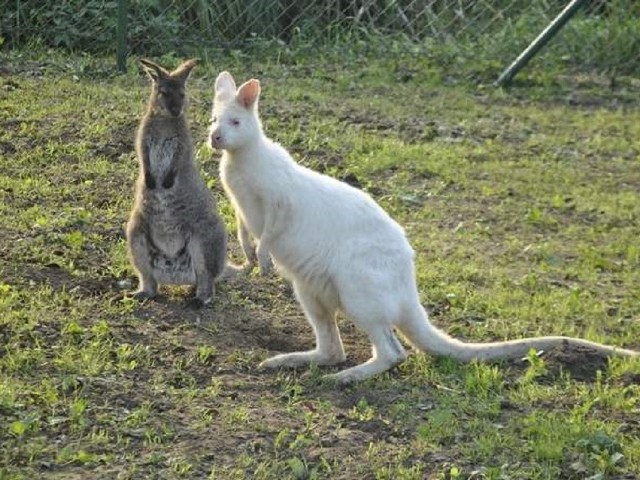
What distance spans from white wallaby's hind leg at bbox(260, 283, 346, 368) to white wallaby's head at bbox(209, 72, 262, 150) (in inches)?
25.1

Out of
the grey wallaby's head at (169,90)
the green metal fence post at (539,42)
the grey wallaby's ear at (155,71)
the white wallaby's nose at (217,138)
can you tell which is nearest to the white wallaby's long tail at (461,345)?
the white wallaby's nose at (217,138)

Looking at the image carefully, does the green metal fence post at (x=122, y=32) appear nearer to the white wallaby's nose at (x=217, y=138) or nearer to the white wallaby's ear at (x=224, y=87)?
the white wallaby's ear at (x=224, y=87)

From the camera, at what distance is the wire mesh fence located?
10477mm

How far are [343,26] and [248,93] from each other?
5778 mm

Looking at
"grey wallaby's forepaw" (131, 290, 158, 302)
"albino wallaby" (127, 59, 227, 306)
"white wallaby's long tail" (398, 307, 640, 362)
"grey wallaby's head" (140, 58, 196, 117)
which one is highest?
"grey wallaby's head" (140, 58, 196, 117)

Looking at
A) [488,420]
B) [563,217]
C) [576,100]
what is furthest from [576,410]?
[576,100]

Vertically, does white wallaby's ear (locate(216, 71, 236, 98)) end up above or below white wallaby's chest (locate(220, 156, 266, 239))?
above

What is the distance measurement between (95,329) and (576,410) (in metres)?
1.89

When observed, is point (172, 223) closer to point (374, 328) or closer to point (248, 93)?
point (248, 93)

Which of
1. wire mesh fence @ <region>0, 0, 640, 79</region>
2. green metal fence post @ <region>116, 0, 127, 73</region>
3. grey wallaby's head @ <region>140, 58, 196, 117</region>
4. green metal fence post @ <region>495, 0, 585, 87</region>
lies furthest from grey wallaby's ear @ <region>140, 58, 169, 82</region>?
green metal fence post @ <region>495, 0, 585, 87</region>

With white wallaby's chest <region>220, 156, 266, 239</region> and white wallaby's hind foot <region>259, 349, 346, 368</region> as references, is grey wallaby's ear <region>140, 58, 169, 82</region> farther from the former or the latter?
white wallaby's hind foot <region>259, 349, 346, 368</region>

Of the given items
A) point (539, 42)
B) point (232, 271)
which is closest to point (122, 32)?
point (539, 42)

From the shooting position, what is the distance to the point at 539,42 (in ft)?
34.6

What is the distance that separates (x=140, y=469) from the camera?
15.0 feet
